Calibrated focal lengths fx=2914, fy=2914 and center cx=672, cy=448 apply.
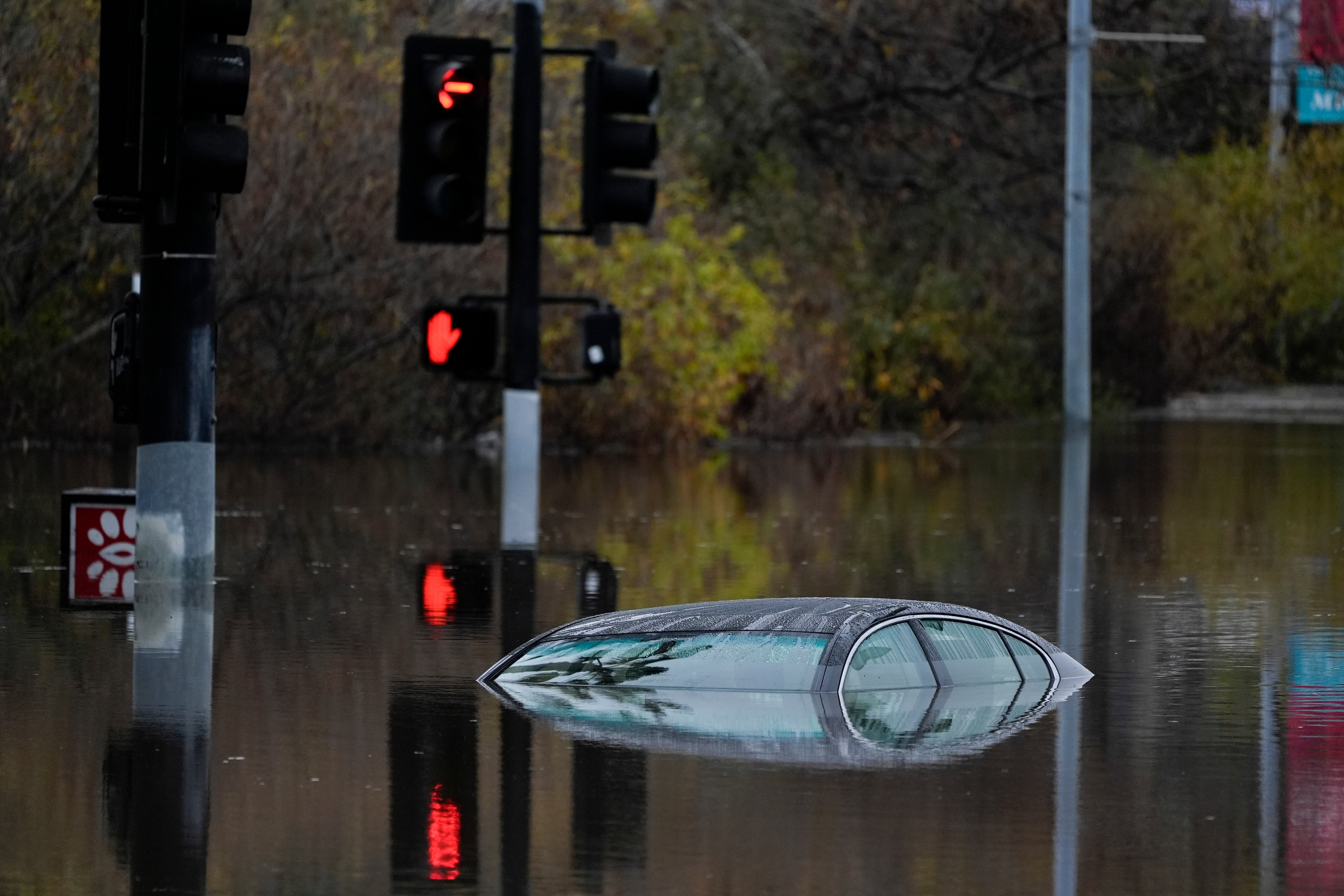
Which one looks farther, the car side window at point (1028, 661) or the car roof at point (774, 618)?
the car side window at point (1028, 661)

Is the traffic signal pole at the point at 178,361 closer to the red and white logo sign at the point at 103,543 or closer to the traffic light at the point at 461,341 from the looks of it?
the red and white logo sign at the point at 103,543

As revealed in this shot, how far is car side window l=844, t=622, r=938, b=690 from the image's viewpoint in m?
11.9

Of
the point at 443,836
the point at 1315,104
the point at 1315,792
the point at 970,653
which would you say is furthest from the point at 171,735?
the point at 1315,104

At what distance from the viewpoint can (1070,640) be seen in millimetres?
14672

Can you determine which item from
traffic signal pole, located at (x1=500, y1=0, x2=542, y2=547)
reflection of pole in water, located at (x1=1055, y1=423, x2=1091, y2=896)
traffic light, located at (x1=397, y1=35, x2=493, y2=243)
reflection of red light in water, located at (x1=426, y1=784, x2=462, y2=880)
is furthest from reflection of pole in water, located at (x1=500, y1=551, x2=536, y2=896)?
traffic signal pole, located at (x1=500, y1=0, x2=542, y2=547)

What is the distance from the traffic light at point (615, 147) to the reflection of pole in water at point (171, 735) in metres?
4.83

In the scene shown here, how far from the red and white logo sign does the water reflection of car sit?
534 cm

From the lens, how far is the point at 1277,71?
51.6 metres

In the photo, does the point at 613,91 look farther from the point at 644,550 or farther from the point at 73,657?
the point at 73,657

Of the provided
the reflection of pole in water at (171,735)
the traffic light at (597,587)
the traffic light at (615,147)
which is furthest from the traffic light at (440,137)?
the reflection of pole in water at (171,735)

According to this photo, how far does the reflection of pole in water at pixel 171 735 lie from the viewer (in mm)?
8477

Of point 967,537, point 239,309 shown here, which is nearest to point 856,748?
point 967,537

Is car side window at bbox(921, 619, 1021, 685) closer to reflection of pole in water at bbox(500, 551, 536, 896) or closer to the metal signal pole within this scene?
reflection of pole in water at bbox(500, 551, 536, 896)

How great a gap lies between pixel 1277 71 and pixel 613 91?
112 ft
